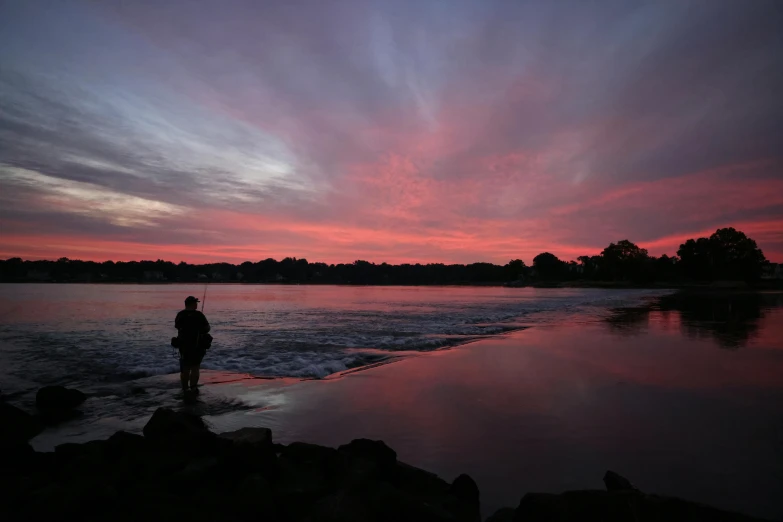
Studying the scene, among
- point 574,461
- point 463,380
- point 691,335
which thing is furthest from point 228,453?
point 691,335

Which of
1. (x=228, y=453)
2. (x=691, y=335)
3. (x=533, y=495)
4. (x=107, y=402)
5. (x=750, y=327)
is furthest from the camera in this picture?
(x=750, y=327)

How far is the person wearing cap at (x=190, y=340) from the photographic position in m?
9.98

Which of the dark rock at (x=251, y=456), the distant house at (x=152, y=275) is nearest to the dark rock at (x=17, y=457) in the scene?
the dark rock at (x=251, y=456)

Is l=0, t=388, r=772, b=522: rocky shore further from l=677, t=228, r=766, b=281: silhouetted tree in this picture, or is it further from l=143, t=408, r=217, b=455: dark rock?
l=677, t=228, r=766, b=281: silhouetted tree

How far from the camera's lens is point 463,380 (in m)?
10.3

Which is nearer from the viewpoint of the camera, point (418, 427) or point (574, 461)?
point (574, 461)

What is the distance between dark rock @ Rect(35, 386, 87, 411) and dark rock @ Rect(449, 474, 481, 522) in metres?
7.98

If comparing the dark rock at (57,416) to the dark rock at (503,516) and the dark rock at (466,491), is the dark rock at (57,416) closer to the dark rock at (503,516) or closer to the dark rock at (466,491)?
the dark rock at (466,491)

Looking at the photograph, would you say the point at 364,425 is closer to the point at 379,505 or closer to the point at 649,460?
the point at 379,505

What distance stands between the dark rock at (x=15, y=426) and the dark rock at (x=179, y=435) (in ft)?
5.05

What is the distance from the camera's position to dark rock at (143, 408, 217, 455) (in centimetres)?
522

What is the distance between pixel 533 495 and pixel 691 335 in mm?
18059

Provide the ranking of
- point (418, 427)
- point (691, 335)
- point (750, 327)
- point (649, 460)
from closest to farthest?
point (649, 460), point (418, 427), point (691, 335), point (750, 327)

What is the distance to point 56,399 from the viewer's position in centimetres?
812
